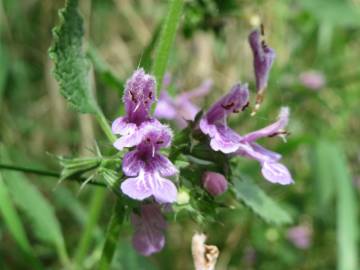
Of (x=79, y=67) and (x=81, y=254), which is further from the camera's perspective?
(x=81, y=254)

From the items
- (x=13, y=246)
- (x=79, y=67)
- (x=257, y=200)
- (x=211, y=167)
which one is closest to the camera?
(x=211, y=167)

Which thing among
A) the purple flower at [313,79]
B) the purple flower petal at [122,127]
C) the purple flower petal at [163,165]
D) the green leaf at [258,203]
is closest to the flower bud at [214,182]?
the purple flower petal at [163,165]

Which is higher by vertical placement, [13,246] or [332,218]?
[332,218]

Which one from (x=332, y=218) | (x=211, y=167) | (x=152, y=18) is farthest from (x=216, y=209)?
(x=152, y=18)

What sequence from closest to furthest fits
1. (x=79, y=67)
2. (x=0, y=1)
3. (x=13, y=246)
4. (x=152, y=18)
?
(x=79, y=67), (x=13, y=246), (x=0, y=1), (x=152, y=18)

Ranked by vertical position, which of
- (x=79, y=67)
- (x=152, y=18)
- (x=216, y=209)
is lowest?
(x=216, y=209)

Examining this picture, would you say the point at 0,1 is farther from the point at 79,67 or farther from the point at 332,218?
the point at 332,218

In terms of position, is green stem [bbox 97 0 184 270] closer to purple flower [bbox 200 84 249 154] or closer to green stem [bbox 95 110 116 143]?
green stem [bbox 95 110 116 143]
